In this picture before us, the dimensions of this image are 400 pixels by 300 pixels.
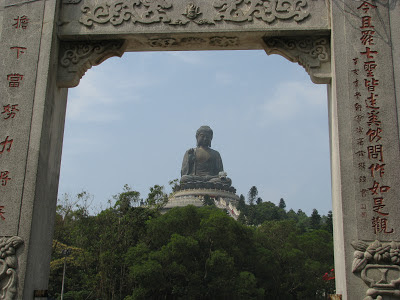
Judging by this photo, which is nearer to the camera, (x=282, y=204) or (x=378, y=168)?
(x=378, y=168)

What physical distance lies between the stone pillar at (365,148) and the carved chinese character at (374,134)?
0.01m

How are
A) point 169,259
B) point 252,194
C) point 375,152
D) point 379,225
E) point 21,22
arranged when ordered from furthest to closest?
point 252,194, point 169,259, point 21,22, point 375,152, point 379,225

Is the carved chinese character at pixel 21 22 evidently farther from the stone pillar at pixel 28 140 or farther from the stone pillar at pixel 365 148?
the stone pillar at pixel 365 148

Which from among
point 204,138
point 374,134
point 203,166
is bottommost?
point 374,134

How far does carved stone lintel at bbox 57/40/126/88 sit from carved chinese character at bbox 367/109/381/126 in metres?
3.17

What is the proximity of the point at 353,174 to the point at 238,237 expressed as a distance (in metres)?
15.4

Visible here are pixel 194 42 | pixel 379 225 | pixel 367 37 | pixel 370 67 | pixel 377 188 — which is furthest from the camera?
pixel 194 42

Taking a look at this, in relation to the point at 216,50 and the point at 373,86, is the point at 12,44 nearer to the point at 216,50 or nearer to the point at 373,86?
the point at 216,50

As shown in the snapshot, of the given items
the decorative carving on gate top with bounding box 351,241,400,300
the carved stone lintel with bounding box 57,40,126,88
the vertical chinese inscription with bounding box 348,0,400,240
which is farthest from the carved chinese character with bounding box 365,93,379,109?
the carved stone lintel with bounding box 57,40,126,88

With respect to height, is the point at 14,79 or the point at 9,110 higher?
the point at 14,79

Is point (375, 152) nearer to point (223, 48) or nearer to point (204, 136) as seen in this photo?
point (223, 48)

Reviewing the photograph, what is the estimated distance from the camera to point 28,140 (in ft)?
17.9

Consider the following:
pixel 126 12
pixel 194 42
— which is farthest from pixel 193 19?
pixel 126 12

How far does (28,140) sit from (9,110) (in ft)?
1.53
